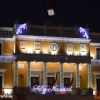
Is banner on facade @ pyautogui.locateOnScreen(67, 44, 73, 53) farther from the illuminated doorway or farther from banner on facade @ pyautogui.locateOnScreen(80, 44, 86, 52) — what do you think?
the illuminated doorway

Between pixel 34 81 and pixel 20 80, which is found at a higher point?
pixel 20 80

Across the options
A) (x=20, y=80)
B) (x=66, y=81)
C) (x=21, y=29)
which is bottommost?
(x=66, y=81)

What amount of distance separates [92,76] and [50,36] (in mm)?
8985

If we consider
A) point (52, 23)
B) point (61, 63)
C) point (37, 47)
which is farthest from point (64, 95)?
point (52, 23)

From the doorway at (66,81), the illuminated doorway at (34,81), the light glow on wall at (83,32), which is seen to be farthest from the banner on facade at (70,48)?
the illuminated doorway at (34,81)

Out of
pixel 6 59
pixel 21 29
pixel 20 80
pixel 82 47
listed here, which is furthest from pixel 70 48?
pixel 6 59

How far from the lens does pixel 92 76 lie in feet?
169

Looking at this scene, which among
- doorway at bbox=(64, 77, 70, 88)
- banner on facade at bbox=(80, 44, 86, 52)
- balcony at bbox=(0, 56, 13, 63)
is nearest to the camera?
balcony at bbox=(0, 56, 13, 63)

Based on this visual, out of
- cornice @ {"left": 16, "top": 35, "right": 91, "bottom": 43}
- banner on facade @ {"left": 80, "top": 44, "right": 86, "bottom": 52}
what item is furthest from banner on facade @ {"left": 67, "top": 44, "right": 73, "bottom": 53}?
banner on facade @ {"left": 80, "top": 44, "right": 86, "bottom": 52}

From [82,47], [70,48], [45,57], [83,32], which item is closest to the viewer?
[45,57]

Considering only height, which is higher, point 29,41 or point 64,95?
point 29,41

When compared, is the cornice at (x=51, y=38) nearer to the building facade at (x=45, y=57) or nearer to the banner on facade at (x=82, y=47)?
the building facade at (x=45, y=57)

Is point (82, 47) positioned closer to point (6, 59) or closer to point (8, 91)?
point (6, 59)

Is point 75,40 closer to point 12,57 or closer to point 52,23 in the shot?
point 52,23
